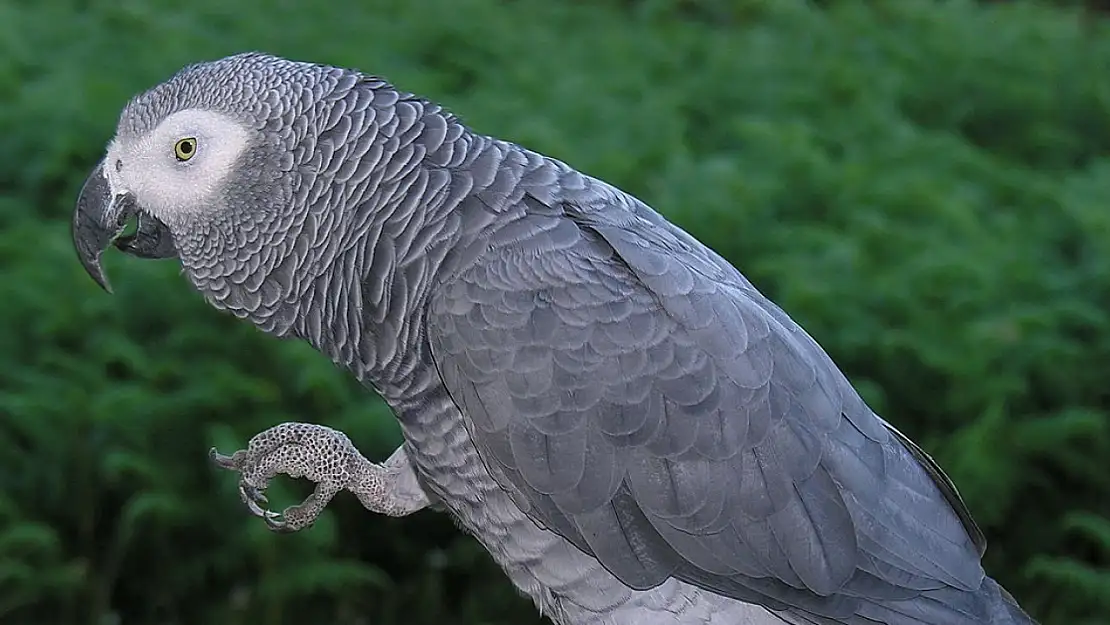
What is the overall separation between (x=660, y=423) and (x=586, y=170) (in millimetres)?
2164

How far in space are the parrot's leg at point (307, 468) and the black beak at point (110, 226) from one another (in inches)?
14.4

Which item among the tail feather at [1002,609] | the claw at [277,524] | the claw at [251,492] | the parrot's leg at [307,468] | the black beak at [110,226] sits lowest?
the claw at [277,524]

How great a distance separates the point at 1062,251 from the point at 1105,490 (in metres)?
0.92

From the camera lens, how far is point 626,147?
4.02 meters

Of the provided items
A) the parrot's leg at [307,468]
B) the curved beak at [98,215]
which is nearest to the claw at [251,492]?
the parrot's leg at [307,468]

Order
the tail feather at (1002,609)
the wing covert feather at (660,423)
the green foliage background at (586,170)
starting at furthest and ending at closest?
the green foliage background at (586,170)
the tail feather at (1002,609)
the wing covert feather at (660,423)

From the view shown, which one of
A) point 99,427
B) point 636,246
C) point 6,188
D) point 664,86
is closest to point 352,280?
point 636,246

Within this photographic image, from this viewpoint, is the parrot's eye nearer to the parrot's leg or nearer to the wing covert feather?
the wing covert feather

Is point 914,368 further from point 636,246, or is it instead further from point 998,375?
point 636,246

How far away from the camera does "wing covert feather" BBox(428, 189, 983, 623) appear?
1.51 meters

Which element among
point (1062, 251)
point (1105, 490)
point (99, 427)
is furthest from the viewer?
point (1062, 251)

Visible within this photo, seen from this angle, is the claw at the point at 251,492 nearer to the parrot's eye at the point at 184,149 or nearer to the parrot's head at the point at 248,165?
the parrot's head at the point at 248,165

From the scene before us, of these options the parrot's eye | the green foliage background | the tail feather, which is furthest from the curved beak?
the tail feather

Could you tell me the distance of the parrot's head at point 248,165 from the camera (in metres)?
1.53
